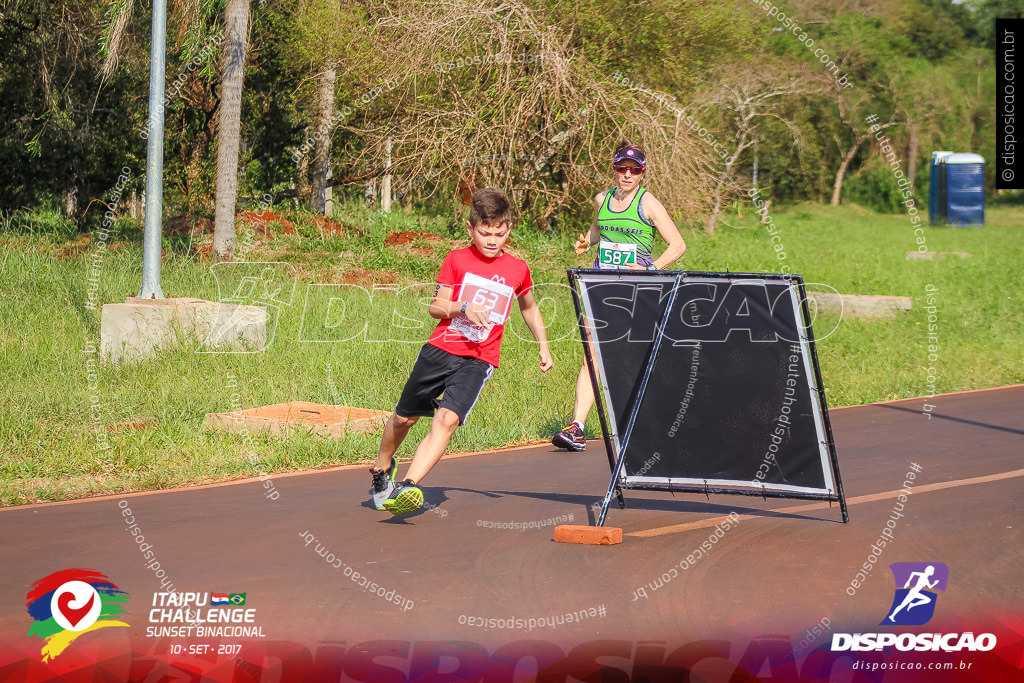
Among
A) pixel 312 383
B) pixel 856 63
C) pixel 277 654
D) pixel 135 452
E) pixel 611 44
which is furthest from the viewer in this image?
pixel 856 63

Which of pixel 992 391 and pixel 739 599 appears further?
pixel 992 391

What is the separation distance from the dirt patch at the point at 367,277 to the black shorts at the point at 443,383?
1194cm

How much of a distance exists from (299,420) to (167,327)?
12.7ft

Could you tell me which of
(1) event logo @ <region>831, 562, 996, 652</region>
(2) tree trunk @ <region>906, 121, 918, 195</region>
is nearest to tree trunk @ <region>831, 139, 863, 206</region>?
(2) tree trunk @ <region>906, 121, 918, 195</region>

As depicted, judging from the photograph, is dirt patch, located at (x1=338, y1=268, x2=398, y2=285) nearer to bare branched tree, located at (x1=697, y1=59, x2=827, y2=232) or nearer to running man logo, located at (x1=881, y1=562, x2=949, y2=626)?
bare branched tree, located at (x1=697, y1=59, x2=827, y2=232)

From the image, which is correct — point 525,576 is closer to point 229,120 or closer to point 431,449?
point 431,449

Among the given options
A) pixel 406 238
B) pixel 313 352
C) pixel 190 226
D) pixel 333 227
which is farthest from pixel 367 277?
pixel 313 352

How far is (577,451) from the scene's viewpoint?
9031 millimetres

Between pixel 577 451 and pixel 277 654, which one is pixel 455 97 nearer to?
pixel 577 451

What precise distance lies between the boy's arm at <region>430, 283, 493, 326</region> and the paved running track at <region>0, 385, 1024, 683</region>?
1.18 metres

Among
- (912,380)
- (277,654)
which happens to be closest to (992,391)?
(912,380)

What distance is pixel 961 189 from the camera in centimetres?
4294

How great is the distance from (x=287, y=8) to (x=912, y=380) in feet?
60.9

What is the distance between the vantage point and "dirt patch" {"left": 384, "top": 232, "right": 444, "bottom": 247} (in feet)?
69.6
